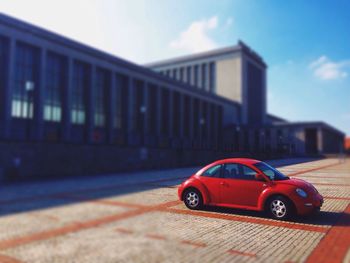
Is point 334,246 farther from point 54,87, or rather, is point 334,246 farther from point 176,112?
point 176,112

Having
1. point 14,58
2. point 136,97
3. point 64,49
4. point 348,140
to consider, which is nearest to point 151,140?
point 136,97

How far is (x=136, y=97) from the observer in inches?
2093

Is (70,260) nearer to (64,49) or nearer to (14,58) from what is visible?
(14,58)

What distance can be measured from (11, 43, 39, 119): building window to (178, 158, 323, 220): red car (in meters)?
29.1

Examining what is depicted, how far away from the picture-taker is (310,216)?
9070 millimetres

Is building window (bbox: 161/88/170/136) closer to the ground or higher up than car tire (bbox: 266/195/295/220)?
higher up

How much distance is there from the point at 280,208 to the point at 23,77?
33782 mm

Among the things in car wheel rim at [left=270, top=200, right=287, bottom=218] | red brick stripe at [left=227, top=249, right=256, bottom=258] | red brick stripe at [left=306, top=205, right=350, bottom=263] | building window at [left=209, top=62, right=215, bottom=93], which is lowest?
red brick stripe at [left=227, top=249, right=256, bottom=258]

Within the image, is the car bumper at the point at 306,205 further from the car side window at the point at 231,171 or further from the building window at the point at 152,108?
the building window at the point at 152,108

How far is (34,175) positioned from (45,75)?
2169 centimetres

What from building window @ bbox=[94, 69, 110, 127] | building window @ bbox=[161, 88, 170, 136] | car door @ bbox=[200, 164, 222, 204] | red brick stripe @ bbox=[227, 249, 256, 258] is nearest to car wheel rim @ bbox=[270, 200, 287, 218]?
car door @ bbox=[200, 164, 222, 204]

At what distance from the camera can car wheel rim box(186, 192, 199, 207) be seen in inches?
390

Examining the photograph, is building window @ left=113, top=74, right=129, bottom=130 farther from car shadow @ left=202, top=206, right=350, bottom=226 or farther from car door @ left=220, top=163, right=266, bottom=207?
car door @ left=220, top=163, right=266, bottom=207

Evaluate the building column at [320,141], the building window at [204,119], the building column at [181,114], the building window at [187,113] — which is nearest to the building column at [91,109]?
the building column at [181,114]
